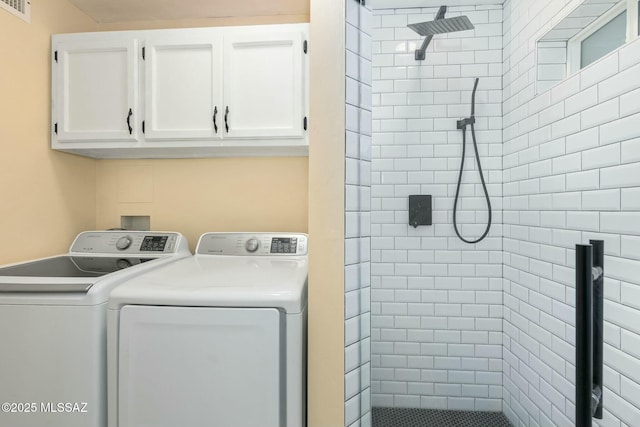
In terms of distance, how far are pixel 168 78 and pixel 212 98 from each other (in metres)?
0.28

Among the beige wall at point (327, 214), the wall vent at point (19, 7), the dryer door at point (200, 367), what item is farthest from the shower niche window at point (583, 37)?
the wall vent at point (19, 7)

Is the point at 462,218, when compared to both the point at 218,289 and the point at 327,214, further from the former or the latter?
the point at 218,289

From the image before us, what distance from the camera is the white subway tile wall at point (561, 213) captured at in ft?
3.48

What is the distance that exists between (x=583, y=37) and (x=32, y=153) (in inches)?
113

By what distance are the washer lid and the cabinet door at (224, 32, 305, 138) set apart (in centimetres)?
81

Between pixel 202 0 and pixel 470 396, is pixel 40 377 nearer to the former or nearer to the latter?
pixel 202 0

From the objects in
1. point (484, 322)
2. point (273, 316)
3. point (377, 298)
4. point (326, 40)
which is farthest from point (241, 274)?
point (484, 322)

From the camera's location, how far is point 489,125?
1.98 meters

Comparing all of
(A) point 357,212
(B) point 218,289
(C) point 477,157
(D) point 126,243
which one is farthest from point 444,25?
(D) point 126,243

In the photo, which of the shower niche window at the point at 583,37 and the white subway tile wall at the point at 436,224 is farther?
the white subway tile wall at the point at 436,224

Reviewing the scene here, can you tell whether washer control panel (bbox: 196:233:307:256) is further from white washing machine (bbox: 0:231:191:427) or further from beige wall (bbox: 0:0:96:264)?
beige wall (bbox: 0:0:96:264)

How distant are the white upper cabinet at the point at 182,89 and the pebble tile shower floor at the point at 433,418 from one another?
1747mm

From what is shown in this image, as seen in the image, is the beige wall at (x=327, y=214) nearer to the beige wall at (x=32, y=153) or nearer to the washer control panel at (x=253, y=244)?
the washer control panel at (x=253, y=244)

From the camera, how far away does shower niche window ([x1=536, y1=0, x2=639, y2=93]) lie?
3.90ft
